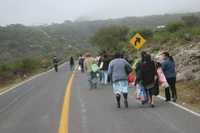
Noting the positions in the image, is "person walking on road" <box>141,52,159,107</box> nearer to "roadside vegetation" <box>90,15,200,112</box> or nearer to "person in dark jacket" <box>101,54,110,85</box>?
"roadside vegetation" <box>90,15,200,112</box>

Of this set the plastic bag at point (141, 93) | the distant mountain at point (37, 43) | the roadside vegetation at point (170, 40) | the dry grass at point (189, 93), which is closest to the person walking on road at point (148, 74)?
the plastic bag at point (141, 93)

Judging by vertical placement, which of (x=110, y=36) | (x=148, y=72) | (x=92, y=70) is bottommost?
(x=110, y=36)

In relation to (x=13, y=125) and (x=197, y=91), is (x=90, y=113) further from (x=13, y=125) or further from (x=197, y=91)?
(x=197, y=91)

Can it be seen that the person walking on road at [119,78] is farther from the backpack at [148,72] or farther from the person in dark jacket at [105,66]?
the person in dark jacket at [105,66]

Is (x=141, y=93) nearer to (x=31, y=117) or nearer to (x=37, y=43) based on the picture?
(x=31, y=117)

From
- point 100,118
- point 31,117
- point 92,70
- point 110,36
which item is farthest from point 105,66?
point 110,36

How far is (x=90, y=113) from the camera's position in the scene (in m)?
14.1

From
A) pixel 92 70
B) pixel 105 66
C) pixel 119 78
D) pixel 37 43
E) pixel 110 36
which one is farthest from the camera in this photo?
pixel 37 43

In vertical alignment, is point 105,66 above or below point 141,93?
below

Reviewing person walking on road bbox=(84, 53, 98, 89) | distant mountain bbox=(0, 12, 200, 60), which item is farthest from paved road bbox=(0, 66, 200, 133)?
distant mountain bbox=(0, 12, 200, 60)

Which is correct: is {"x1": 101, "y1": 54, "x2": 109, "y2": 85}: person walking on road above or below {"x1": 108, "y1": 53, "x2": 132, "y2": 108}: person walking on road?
below

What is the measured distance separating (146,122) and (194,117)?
1.45 meters

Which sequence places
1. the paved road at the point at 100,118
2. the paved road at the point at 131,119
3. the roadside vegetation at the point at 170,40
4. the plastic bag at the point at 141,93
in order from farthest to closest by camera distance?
the roadside vegetation at the point at 170,40
the plastic bag at the point at 141,93
the paved road at the point at 100,118
the paved road at the point at 131,119

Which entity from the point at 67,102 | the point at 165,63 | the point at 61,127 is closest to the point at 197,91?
the point at 165,63
